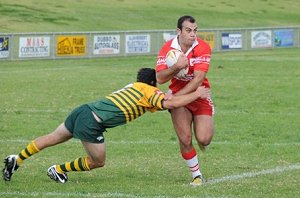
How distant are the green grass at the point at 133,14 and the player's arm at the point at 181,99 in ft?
140

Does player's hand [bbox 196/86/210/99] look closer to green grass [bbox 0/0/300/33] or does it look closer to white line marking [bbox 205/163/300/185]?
Answer: white line marking [bbox 205/163/300/185]

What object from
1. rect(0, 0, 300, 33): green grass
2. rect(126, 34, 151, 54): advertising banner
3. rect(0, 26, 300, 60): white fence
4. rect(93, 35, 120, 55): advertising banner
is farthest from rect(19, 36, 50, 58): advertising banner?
rect(0, 0, 300, 33): green grass

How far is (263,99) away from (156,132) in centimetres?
611

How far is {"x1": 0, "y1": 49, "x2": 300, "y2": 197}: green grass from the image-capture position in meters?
9.85

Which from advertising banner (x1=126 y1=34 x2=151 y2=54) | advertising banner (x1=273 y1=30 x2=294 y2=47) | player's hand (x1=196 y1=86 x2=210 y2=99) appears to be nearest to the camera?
player's hand (x1=196 y1=86 x2=210 y2=99)

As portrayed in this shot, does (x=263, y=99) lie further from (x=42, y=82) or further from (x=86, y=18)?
(x=86, y=18)

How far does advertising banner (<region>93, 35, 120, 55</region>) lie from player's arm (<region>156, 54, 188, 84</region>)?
28878 mm

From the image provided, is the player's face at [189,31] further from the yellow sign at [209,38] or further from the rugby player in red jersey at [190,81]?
the yellow sign at [209,38]

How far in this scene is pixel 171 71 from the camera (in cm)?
1002

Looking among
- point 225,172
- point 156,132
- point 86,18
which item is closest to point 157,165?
point 225,172

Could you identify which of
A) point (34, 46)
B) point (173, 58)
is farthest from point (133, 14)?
point (173, 58)

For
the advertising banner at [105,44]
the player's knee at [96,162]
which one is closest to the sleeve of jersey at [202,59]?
the player's knee at [96,162]

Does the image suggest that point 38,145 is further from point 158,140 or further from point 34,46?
point 34,46

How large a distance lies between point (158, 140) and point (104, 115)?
4.57 metres
